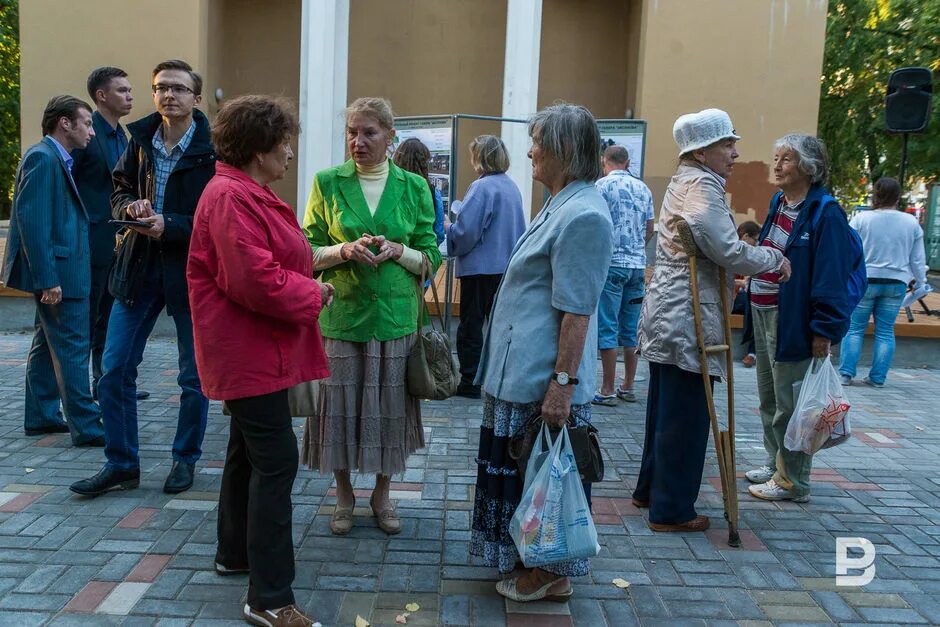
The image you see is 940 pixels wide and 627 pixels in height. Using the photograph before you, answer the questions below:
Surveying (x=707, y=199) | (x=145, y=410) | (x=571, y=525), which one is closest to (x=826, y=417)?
(x=707, y=199)

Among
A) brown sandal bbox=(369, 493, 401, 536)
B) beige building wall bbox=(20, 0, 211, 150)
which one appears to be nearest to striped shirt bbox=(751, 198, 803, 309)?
brown sandal bbox=(369, 493, 401, 536)

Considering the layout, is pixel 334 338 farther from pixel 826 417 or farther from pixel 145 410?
pixel 145 410

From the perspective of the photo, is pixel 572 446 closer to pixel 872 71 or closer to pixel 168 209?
pixel 168 209

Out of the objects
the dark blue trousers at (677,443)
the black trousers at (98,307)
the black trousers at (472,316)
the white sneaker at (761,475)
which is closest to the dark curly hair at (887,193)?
the black trousers at (472,316)

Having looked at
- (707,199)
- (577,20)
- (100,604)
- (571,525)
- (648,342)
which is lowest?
(100,604)

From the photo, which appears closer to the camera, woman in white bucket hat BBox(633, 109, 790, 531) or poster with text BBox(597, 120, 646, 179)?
woman in white bucket hat BBox(633, 109, 790, 531)

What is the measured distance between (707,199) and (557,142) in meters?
1.05

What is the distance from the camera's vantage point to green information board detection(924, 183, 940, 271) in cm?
2028

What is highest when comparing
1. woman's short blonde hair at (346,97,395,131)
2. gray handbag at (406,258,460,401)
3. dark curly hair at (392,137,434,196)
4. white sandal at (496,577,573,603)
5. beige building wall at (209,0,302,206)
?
beige building wall at (209,0,302,206)

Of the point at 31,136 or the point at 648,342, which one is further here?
the point at 31,136

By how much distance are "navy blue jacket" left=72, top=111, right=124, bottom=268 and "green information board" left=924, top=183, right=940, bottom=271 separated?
20.2 meters

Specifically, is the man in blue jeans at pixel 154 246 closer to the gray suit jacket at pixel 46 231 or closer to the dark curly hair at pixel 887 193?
the gray suit jacket at pixel 46 231

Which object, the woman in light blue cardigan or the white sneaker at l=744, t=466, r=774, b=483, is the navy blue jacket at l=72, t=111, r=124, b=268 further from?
the white sneaker at l=744, t=466, r=774, b=483

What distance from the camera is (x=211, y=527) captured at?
379cm
